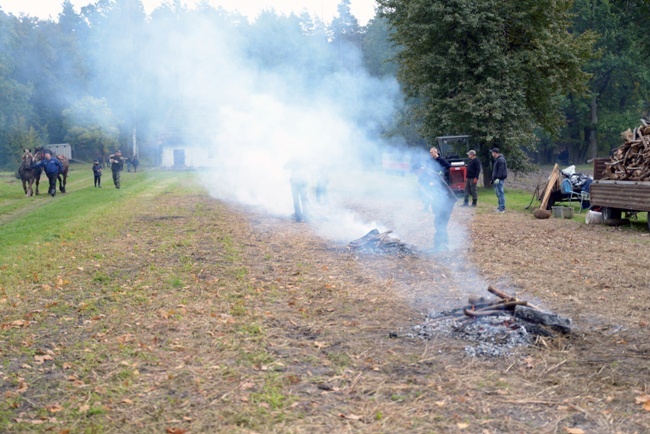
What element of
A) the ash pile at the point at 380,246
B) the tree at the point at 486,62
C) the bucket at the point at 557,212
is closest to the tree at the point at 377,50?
the tree at the point at 486,62

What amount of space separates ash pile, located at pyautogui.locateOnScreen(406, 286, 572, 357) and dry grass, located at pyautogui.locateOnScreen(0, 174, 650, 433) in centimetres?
21

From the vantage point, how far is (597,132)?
192 ft

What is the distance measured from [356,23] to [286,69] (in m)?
7.95

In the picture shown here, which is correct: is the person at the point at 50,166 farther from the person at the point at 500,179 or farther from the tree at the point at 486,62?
the person at the point at 500,179

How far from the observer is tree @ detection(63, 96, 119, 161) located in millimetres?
40844

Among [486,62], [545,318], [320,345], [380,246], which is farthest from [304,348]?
[486,62]

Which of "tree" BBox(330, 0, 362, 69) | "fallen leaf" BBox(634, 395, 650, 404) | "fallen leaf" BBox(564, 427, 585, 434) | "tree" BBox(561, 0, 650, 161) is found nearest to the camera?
"fallen leaf" BBox(564, 427, 585, 434)

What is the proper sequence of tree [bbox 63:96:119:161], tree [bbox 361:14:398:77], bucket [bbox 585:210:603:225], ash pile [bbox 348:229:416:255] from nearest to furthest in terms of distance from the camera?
ash pile [bbox 348:229:416:255], bucket [bbox 585:210:603:225], tree [bbox 361:14:398:77], tree [bbox 63:96:119:161]

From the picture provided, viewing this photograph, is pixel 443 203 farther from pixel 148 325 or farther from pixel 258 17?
pixel 258 17

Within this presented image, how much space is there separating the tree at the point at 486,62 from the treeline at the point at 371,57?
2.5 inches

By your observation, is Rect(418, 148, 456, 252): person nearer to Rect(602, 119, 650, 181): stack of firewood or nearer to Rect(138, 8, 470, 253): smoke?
Rect(138, 8, 470, 253): smoke

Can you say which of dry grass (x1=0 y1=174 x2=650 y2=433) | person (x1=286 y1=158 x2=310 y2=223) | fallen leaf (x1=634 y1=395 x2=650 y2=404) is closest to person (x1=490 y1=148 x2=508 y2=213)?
person (x1=286 y1=158 x2=310 y2=223)

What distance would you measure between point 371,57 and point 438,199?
77.6 ft

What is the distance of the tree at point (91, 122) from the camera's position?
40844mm
